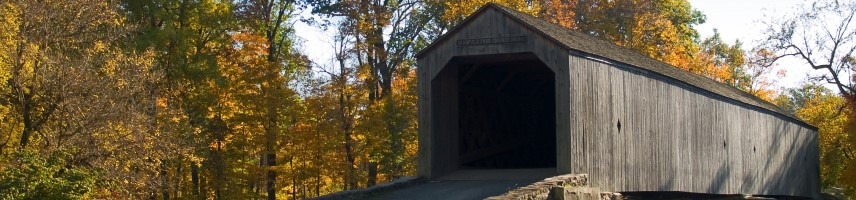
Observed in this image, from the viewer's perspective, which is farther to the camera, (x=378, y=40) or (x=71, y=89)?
(x=378, y=40)

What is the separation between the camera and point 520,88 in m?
22.5

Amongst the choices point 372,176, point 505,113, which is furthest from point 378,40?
point 505,113

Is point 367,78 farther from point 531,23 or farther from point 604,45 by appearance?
point 531,23

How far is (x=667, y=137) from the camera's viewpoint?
19641mm

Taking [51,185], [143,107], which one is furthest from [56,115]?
[51,185]

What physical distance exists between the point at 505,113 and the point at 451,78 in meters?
3.51

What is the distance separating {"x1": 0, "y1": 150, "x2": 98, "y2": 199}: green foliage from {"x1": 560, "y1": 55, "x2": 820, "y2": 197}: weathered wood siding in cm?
826

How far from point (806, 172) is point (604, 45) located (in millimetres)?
11473

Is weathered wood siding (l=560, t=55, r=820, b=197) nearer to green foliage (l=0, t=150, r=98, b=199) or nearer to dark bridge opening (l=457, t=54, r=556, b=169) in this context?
dark bridge opening (l=457, t=54, r=556, b=169)

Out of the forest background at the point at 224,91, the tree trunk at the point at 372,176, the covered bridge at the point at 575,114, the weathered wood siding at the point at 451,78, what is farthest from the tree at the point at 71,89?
the tree trunk at the point at 372,176

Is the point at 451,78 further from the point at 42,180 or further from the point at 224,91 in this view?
the point at 224,91

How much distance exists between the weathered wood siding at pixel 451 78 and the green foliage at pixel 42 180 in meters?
5.80

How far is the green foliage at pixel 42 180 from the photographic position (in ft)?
58.8

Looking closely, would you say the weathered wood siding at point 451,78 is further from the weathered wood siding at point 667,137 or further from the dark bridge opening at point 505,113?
the dark bridge opening at point 505,113
